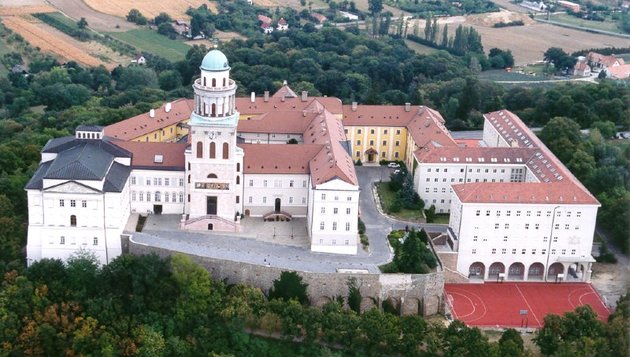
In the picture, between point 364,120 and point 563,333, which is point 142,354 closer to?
point 563,333

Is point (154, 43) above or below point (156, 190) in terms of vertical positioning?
above

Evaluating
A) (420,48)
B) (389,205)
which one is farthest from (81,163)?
(420,48)

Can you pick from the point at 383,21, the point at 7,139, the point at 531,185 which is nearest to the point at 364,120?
the point at 531,185

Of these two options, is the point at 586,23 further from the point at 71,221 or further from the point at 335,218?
the point at 71,221

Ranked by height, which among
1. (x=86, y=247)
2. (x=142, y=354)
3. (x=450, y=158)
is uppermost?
(x=450, y=158)

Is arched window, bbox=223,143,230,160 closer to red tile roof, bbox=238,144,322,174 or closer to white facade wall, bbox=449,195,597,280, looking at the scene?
red tile roof, bbox=238,144,322,174
